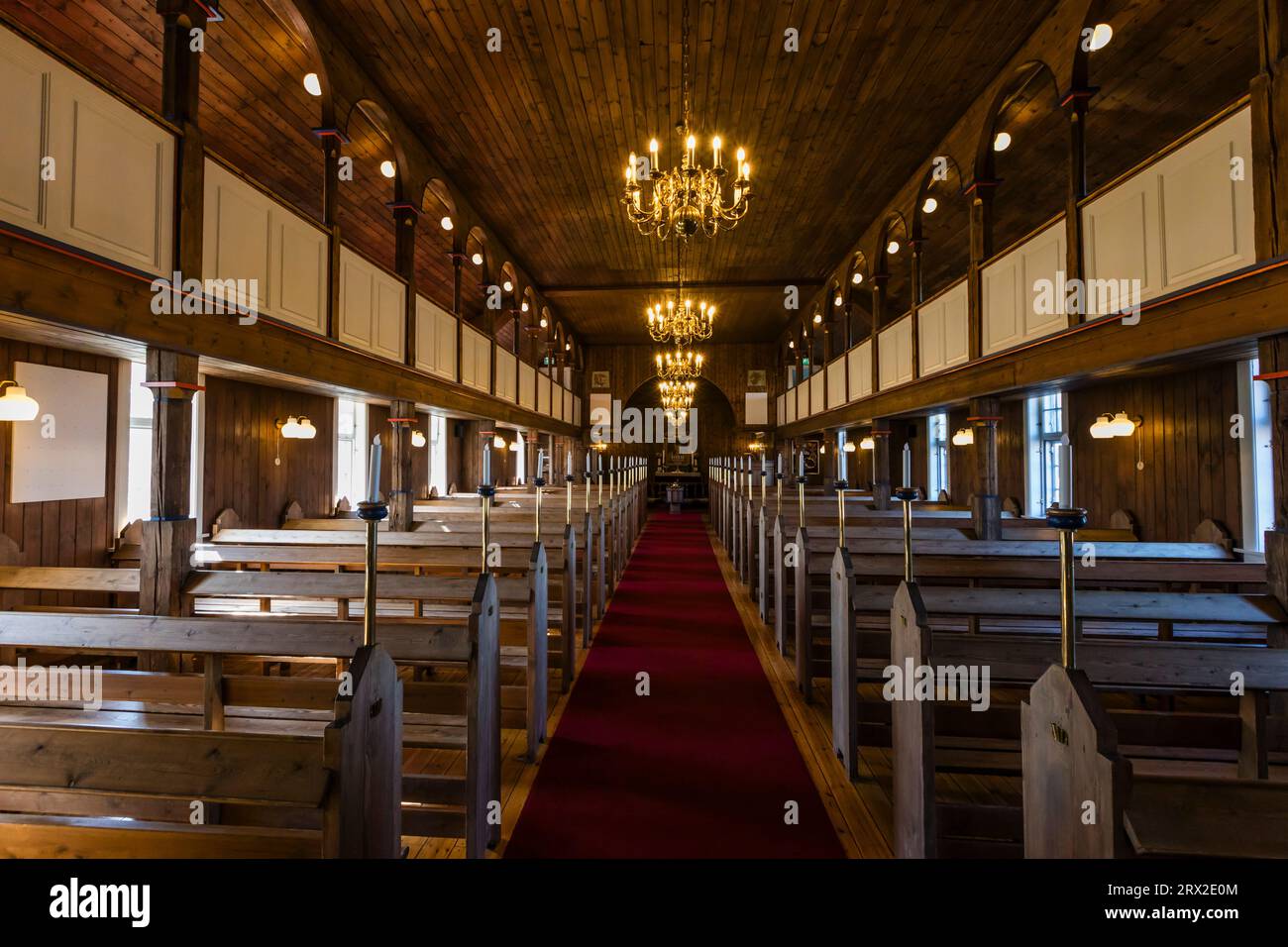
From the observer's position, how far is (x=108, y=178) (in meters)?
3.46

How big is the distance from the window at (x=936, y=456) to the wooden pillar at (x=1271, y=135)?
10052 mm

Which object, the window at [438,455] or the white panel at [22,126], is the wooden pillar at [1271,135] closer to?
the white panel at [22,126]

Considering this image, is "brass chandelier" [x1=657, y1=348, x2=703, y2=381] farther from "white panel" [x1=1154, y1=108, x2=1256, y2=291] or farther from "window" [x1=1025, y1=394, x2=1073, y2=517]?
"white panel" [x1=1154, y1=108, x2=1256, y2=291]

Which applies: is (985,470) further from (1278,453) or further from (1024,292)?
(1278,453)

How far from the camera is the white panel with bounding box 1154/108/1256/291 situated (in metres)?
3.71

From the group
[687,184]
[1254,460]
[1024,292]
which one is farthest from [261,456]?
[1254,460]

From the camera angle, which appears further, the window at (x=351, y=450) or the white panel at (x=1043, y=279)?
the window at (x=351, y=450)

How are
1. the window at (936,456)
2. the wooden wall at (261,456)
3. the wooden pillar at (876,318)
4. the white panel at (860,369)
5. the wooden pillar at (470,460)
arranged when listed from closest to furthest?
1. the wooden wall at (261,456)
2. the wooden pillar at (876,318)
3. the white panel at (860,369)
4. the window at (936,456)
5. the wooden pillar at (470,460)

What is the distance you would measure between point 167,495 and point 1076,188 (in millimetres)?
7498

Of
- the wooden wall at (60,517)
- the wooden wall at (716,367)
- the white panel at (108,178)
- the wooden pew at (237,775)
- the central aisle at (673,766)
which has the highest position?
the wooden wall at (716,367)

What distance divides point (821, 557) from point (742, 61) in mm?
4634

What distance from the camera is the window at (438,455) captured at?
12.7m

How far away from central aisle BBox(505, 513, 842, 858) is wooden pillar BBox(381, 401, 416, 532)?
Answer: 3172mm

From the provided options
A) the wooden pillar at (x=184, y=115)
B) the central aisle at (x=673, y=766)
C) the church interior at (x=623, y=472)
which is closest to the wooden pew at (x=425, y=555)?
the church interior at (x=623, y=472)
